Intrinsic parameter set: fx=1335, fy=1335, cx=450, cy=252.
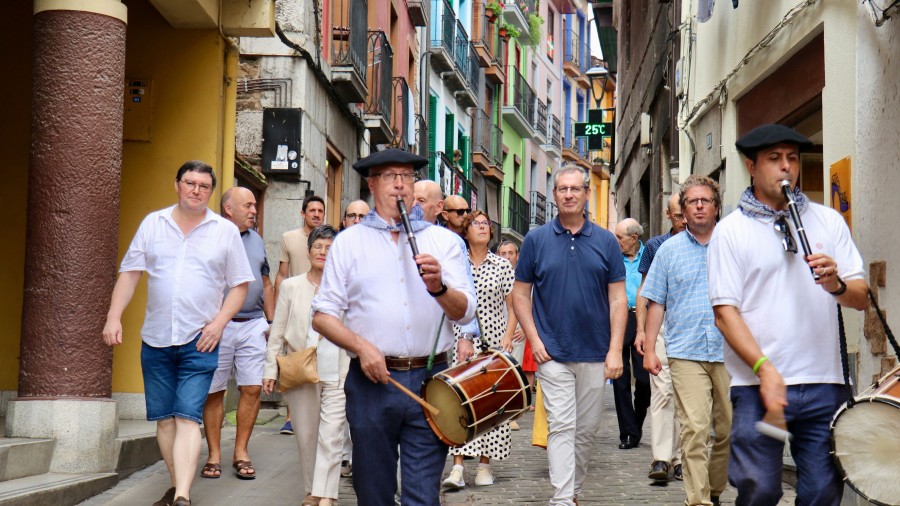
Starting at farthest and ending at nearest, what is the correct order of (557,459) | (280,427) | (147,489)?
(280,427) < (147,489) < (557,459)

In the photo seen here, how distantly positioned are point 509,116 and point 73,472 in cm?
3481

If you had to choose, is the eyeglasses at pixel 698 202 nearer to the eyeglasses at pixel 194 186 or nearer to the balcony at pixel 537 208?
the eyeglasses at pixel 194 186

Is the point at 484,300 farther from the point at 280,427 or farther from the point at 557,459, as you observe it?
the point at 280,427

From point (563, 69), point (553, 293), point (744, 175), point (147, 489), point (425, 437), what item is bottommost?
point (147, 489)

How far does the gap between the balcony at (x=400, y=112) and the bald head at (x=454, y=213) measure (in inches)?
517

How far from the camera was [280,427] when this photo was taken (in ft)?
39.8

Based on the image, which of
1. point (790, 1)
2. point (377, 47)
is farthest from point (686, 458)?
point (377, 47)

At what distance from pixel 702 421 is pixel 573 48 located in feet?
152

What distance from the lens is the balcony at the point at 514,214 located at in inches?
1651

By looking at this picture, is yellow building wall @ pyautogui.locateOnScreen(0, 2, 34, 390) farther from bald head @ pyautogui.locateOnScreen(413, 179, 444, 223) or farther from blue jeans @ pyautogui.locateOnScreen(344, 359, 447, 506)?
blue jeans @ pyautogui.locateOnScreen(344, 359, 447, 506)

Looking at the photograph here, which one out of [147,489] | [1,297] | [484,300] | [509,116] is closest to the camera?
[147,489]

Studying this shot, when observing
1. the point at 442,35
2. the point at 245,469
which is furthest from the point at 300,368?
the point at 442,35

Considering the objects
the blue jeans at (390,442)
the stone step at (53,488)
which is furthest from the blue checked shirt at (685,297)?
the stone step at (53,488)

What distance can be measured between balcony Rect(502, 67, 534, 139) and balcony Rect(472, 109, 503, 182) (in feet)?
4.64
